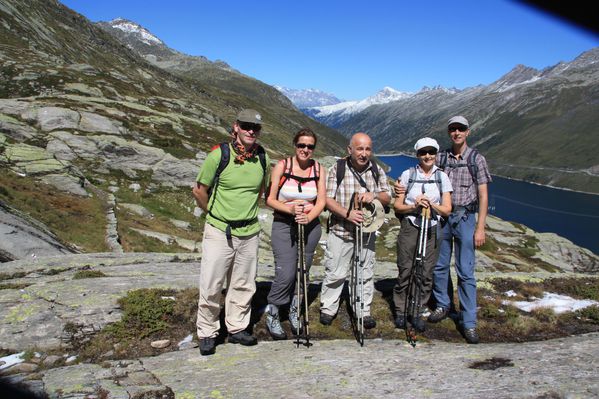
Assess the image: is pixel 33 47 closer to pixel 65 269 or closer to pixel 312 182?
pixel 65 269

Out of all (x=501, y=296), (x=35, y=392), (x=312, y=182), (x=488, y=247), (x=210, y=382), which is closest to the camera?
(x=35, y=392)

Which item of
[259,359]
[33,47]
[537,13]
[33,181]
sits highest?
[33,47]

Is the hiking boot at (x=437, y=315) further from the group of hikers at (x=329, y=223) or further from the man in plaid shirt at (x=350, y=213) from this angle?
the man in plaid shirt at (x=350, y=213)

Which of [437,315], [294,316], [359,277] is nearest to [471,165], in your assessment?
[359,277]

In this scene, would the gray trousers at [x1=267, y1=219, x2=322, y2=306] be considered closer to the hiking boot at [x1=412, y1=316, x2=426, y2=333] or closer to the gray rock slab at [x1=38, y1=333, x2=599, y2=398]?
the gray rock slab at [x1=38, y1=333, x2=599, y2=398]

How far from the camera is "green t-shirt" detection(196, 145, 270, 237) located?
7855mm

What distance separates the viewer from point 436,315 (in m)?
9.91

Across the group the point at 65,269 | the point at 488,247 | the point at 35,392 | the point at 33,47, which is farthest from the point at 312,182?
the point at 33,47

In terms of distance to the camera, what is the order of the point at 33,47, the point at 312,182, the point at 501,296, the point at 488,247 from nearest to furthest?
the point at 312,182, the point at 501,296, the point at 488,247, the point at 33,47

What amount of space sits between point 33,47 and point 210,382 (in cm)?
13061

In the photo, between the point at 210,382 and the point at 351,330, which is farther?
the point at 351,330

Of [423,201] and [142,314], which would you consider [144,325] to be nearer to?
[142,314]

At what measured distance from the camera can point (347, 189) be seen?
29.7ft

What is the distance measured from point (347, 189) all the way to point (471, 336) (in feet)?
14.8
